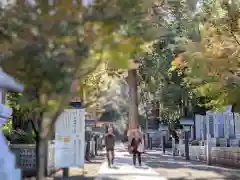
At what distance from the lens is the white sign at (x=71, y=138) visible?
14.6 m

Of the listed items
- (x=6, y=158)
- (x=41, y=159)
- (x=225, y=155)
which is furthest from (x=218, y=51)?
(x=41, y=159)

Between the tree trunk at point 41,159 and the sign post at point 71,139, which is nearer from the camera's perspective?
the tree trunk at point 41,159

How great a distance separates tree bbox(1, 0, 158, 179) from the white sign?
8.92m

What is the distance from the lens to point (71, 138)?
48.1 ft

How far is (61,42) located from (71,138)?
9.49 metres

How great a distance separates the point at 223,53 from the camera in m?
15.4

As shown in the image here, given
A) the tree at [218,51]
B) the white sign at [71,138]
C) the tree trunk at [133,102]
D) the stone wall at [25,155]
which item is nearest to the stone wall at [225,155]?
the tree at [218,51]

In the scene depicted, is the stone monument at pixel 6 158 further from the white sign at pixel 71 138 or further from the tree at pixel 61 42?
the white sign at pixel 71 138

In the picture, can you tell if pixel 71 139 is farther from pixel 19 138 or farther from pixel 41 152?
pixel 41 152

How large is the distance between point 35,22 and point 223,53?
11.1m

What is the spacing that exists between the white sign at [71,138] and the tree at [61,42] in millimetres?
8916

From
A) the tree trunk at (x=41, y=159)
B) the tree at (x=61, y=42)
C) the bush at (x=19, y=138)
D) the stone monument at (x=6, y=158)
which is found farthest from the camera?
the bush at (x=19, y=138)

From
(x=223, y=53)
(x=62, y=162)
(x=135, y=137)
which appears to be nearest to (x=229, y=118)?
(x=135, y=137)

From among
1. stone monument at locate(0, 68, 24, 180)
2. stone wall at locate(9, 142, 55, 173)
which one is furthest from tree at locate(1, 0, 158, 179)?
stone wall at locate(9, 142, 55, 173)
